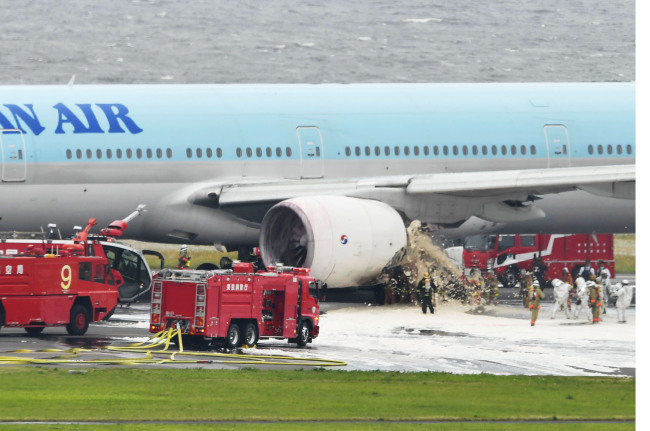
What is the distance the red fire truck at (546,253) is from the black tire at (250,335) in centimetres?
2220

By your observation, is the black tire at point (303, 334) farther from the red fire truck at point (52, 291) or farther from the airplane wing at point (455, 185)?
the airplane wing at point (455, 185)

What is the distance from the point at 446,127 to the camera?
3750cm

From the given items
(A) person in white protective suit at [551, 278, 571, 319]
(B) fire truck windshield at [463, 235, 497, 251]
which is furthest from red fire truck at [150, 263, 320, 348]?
(B) fire truck windshield at [463, 235, 497, 251]

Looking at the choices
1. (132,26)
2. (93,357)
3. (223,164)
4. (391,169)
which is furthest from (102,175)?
(132,26)

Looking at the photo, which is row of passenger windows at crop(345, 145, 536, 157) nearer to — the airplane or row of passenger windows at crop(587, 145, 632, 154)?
the airplane

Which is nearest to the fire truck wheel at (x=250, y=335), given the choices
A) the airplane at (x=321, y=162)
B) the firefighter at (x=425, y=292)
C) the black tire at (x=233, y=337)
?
the black tire at (x=233, y=337)

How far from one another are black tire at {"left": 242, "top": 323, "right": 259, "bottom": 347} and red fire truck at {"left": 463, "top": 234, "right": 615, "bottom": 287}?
72.8ft

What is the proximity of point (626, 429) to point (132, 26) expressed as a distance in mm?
160709

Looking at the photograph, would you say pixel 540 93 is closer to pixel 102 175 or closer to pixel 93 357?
pixel 102 175

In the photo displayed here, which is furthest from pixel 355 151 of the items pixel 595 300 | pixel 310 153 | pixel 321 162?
pixel 595 300

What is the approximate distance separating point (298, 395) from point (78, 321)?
9.92 metres

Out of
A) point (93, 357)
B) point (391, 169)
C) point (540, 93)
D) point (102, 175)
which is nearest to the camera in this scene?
point (93, 357)

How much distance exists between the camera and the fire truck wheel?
26391 millimetres

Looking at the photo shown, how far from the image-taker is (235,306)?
26078mm
